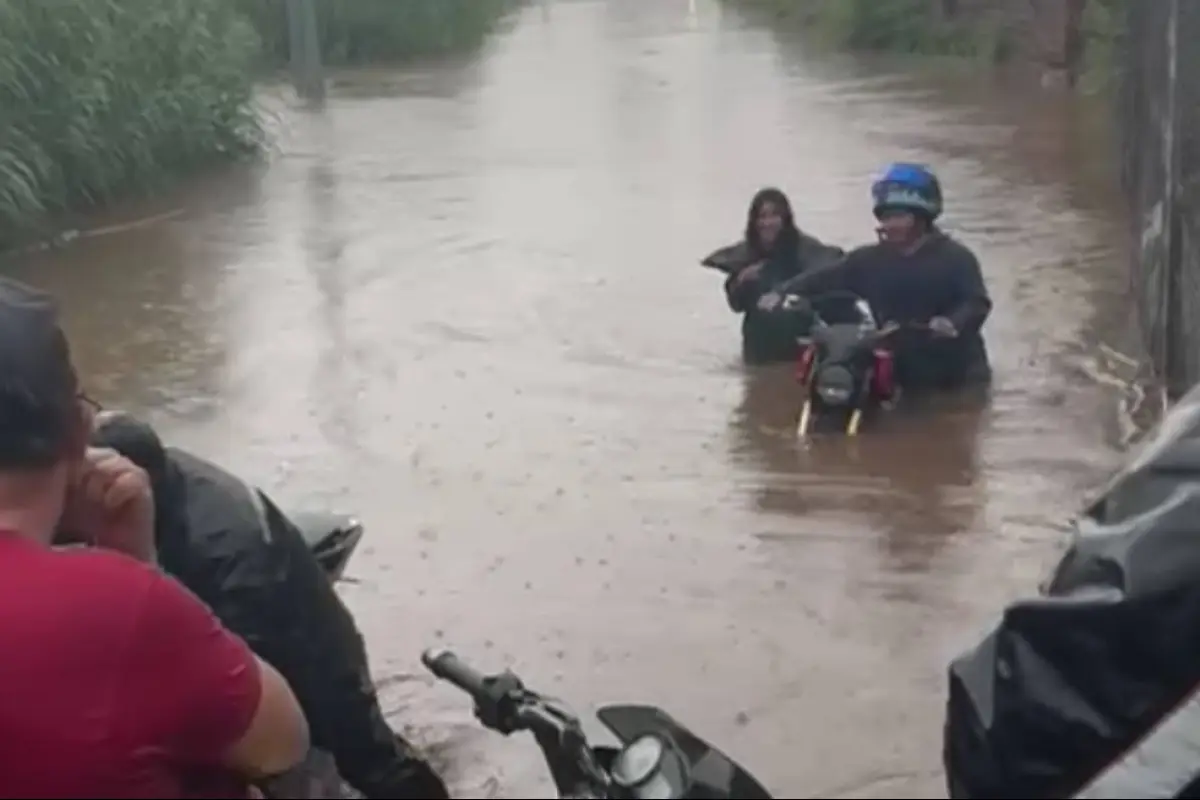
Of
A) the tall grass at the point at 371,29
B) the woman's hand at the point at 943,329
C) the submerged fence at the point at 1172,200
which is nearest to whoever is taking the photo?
the submerged fence at the point at 1172,200

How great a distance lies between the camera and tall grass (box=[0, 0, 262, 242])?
46.4ft

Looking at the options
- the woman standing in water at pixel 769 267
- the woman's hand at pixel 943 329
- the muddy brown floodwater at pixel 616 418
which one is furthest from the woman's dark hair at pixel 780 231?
the woman's hand at pixel 943 329

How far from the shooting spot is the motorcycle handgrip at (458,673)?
9.50 feet

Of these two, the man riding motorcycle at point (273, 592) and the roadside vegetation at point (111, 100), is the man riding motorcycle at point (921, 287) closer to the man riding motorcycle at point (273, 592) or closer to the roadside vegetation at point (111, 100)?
the man riding motorcycle at point (273, 592)

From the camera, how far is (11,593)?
236cm

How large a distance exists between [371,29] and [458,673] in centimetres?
2692

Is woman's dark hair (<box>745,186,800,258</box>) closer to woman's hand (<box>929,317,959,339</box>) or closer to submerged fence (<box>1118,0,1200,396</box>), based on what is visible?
woman's hand (<box>929,317,959,339</box>)

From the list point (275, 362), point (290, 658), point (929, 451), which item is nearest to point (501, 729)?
point (290, 658)

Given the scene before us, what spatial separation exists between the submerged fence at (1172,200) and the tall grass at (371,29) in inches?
748

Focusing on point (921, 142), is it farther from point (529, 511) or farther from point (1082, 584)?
point (1082, 584)

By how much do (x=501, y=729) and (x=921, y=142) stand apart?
16.1 meters

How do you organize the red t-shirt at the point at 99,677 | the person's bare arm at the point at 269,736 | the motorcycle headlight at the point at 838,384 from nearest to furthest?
the red t-shirt at the point at 99,677 < the person's bare arm at the point at 269,736 < the motorcycle headlight at the point at 838,384

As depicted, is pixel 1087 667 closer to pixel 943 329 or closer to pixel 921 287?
pixel 943 329

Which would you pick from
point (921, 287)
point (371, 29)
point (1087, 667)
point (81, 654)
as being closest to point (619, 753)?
point (81, 654)
